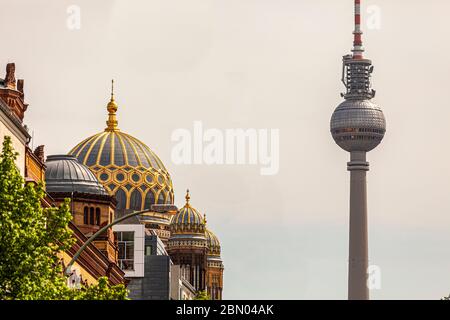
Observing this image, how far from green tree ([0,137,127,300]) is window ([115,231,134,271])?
8228 cm

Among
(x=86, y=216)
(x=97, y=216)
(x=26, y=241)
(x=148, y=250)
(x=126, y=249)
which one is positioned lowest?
(x=26, y=241)

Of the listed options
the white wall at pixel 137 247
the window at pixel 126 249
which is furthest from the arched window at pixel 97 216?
the window at pixel 126 249

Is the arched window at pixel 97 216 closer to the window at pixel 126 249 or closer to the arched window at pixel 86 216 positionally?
the arched window at pixel 86 216

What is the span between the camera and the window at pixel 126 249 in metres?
144

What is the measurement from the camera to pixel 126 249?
471 ft

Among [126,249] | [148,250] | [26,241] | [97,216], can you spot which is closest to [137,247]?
[126,249]

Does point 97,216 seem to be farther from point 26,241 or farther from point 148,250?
point 26,241

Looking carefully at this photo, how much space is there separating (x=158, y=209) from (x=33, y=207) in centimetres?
760

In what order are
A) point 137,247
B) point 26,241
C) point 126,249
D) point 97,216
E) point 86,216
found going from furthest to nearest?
point 126,249, point 137,247, point 97,216, point 86,216, point 26,241

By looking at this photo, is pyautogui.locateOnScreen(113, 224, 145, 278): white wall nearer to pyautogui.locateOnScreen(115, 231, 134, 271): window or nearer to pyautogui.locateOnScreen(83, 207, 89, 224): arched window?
pyautogui.locateOnScreen(115, 231, 134, 271): window

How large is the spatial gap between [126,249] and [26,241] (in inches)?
3384

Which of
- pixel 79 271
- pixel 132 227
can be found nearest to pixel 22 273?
pixel 79 271
